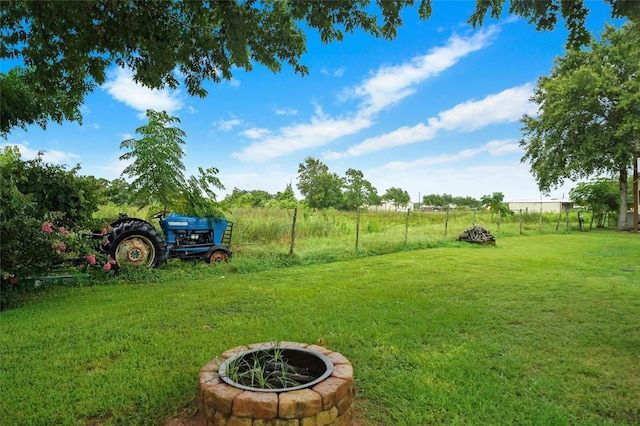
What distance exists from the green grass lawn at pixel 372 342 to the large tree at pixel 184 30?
2352mm

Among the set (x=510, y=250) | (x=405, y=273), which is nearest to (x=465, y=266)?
(x=405, y=273)

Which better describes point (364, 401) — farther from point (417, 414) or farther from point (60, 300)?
point (60, 300)

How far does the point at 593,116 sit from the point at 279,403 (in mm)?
23078

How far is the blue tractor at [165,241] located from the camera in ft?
20.3

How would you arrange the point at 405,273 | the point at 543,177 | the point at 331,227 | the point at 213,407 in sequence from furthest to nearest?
the point at 543,177
the point at 331,227
the point at 405,273
the point at 213,407

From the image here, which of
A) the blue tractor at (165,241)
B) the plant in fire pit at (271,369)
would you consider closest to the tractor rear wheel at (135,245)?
the blue tractor at (165,241)

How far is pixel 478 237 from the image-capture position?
11.5 metres

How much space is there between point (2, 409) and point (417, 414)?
2.58 meters

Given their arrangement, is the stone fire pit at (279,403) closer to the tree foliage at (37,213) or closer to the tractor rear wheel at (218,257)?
the tree foliage at (37,213)

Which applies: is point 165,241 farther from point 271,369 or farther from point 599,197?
point 599,197

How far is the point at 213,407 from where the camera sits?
1914mm

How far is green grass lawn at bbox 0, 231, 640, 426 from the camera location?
229cm

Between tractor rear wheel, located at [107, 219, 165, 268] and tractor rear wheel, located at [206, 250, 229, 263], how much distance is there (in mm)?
958

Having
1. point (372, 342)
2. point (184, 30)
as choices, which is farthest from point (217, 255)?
point (184, 30)
